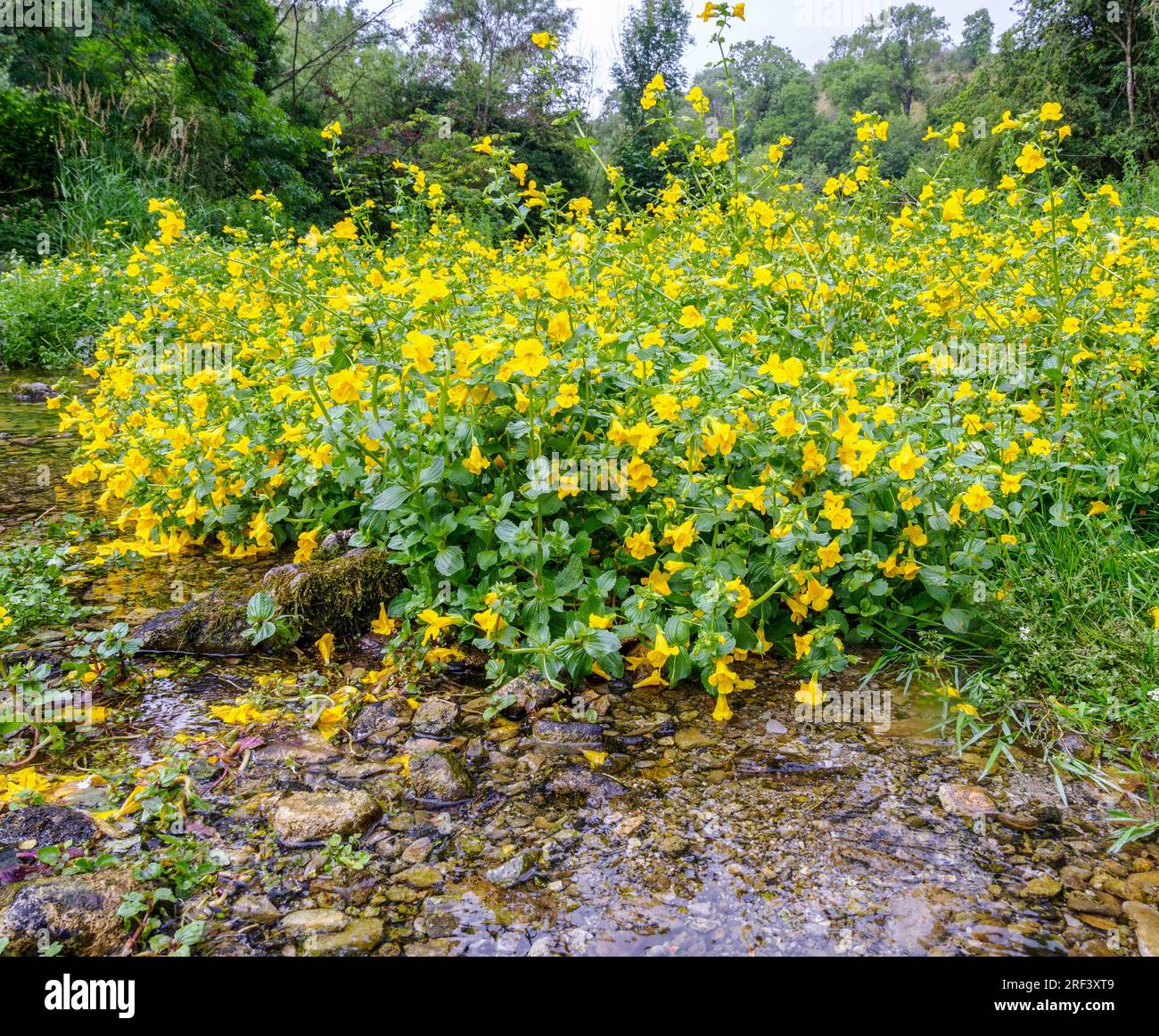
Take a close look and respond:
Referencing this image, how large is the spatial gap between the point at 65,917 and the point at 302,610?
3.87 feet

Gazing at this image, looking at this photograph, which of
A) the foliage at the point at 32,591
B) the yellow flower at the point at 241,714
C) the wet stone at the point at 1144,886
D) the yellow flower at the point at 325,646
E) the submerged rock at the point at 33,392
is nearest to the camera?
the wet stone at the point at 1144,886

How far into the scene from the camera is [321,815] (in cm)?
169

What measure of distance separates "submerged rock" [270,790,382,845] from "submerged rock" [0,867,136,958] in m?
0.31

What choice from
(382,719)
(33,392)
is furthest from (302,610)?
(33,392)

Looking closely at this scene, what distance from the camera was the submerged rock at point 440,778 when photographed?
1.80 meters

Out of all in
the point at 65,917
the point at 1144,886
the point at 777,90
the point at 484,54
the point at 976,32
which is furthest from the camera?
the point at 976,32

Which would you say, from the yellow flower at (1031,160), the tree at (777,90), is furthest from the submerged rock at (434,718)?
the tree at (777,90)

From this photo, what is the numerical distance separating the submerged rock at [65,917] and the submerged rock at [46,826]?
149mm

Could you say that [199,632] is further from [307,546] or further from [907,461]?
[907,461]

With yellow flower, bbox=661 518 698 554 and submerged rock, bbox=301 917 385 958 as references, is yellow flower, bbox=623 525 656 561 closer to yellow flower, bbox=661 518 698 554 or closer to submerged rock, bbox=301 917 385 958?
yellow flower, bbox=661 518 698 554

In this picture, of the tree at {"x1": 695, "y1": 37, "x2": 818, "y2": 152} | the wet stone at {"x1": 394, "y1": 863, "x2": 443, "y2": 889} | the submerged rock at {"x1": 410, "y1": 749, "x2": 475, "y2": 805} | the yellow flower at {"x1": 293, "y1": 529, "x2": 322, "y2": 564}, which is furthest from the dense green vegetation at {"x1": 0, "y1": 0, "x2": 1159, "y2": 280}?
the tree at {"x1": 695, "y1": 37, "x2": 818, "y2": 152}

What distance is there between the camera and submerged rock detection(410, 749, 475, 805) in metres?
1.80

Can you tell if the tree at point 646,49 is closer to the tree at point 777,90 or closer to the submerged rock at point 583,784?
the tree at point 777,90
